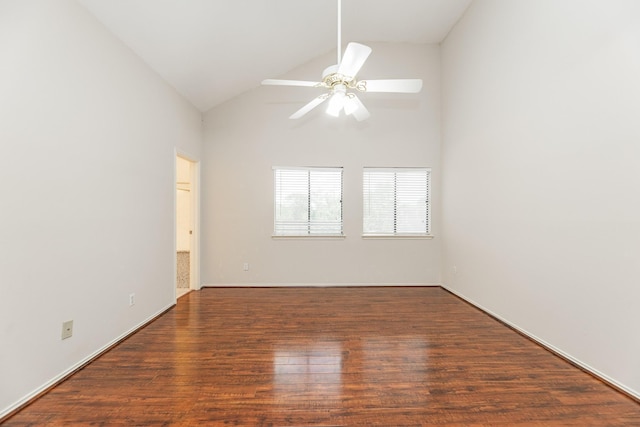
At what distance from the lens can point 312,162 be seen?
16.2 ft

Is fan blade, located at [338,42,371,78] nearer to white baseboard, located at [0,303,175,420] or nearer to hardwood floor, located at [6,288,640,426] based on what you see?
hardwood floor, located at [6,288,640,426]

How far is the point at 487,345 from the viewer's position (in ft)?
8.98

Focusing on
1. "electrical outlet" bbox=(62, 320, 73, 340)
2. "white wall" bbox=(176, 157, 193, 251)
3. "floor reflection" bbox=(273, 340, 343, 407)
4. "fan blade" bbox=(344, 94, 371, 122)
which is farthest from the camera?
"white wall" bbox=(176, 157, 193, 251)

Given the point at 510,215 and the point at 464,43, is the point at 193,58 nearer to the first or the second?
the point at 464,43

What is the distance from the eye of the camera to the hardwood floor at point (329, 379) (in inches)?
70.0

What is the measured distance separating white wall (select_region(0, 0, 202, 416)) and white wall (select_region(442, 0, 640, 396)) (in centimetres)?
388

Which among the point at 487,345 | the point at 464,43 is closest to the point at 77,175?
the point at 487,345

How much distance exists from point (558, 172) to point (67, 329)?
13.4 feet

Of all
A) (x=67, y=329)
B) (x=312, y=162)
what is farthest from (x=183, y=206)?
(x=67, y=329)

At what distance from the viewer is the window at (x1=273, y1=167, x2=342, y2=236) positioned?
4.97m

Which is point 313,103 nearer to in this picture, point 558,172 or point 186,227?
point 558,172

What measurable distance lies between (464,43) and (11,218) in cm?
510

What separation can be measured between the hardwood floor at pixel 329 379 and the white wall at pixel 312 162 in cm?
153

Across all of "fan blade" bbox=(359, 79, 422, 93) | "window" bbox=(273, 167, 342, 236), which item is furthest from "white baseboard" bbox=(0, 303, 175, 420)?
"fan blade" bbox=(359, 79, 422, 93)
